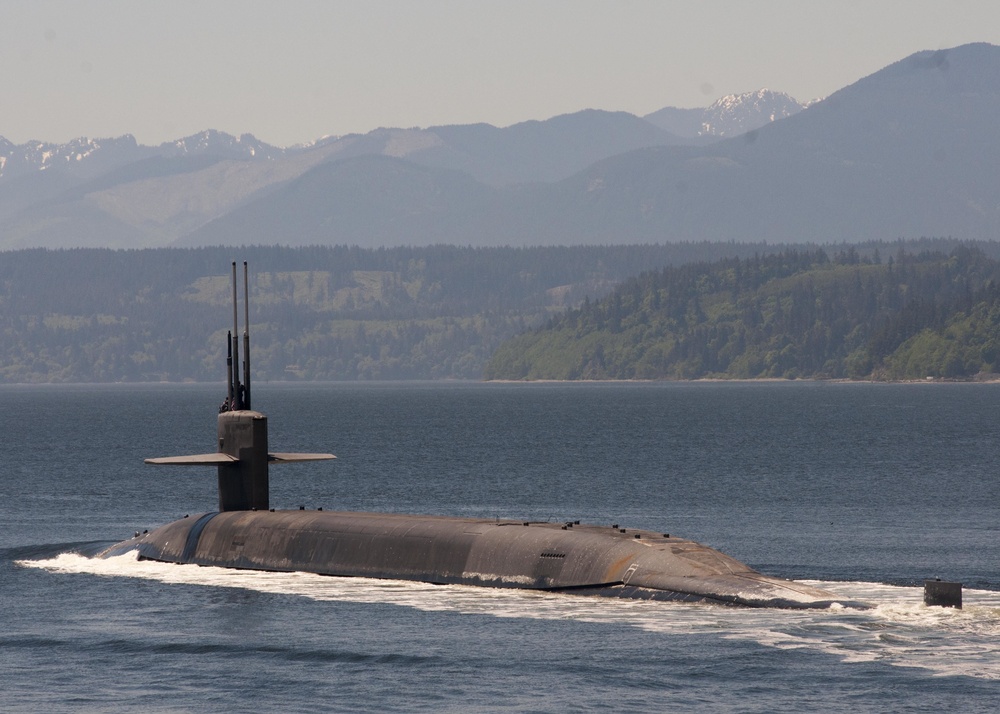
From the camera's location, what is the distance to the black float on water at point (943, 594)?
45.3 metres

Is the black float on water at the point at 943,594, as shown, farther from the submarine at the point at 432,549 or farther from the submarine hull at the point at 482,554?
the submarine hull at the point at 482,554

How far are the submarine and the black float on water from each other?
6.41ft

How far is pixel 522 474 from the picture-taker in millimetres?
111000

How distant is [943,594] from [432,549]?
16.6 metres

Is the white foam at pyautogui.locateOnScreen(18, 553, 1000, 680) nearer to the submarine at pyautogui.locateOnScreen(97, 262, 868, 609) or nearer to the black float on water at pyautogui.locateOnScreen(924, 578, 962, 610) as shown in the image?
the black float on water at pyautogui.locateOnScreen(924, 578, 962, 610)

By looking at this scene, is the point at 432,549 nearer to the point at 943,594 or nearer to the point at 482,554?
the point at 482,554

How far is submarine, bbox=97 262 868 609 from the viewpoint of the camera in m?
47.3

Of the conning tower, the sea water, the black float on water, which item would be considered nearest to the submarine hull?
the conning tower

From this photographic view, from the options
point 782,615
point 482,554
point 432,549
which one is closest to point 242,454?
point 432,549

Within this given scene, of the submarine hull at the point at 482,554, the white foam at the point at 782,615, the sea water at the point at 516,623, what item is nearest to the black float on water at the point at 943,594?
the white foam at the point at 782,615

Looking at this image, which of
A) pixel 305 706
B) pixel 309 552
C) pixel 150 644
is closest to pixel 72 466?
pixel 309 552

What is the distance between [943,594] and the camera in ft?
149

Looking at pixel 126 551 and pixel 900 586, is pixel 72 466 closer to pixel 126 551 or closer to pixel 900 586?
→ pixel 126 551

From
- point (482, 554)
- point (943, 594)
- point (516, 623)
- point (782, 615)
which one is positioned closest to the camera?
point (782, 615)
